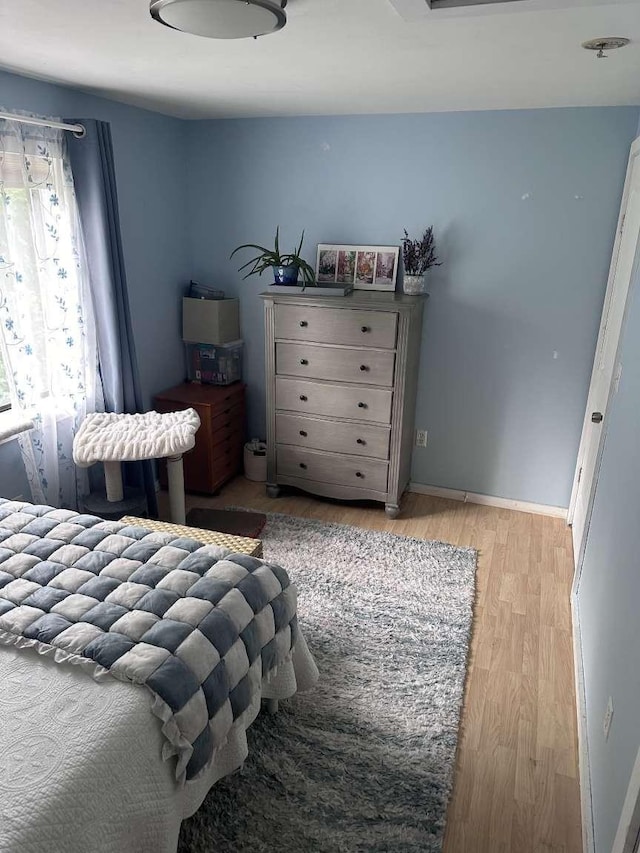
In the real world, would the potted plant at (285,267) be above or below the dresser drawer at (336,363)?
above

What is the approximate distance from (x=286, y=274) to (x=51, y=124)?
55.8 inches

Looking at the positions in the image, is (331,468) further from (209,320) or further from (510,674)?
(510,674)

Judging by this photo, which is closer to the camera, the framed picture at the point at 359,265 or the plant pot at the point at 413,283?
the plant pot at the point at 413,283

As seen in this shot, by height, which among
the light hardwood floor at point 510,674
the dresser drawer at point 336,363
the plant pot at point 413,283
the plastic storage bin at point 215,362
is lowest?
the light hardwood floor at point 510,674

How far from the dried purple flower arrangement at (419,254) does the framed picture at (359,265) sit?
15 centimetres

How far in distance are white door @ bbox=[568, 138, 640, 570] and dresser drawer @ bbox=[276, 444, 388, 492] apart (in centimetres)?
112

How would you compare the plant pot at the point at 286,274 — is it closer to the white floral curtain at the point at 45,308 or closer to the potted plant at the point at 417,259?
the potted plant at the point at 417,259

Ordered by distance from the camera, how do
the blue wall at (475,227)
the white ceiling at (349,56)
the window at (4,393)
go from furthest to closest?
the blue wall at (475,227)
the window at (4,393)
the white ceiling at (349,56)

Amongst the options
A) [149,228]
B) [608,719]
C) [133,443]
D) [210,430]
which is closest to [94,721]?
[608,719]

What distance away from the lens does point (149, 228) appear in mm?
3705

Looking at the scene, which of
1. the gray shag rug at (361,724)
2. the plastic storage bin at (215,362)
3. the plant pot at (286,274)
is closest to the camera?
the gray shag rug at (361,724)

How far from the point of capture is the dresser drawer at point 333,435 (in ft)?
11.8

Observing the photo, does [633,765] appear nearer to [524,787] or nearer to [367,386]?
[524,787]

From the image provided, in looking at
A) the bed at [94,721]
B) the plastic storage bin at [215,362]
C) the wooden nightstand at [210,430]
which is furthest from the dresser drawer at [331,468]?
the bed at [94,721]
